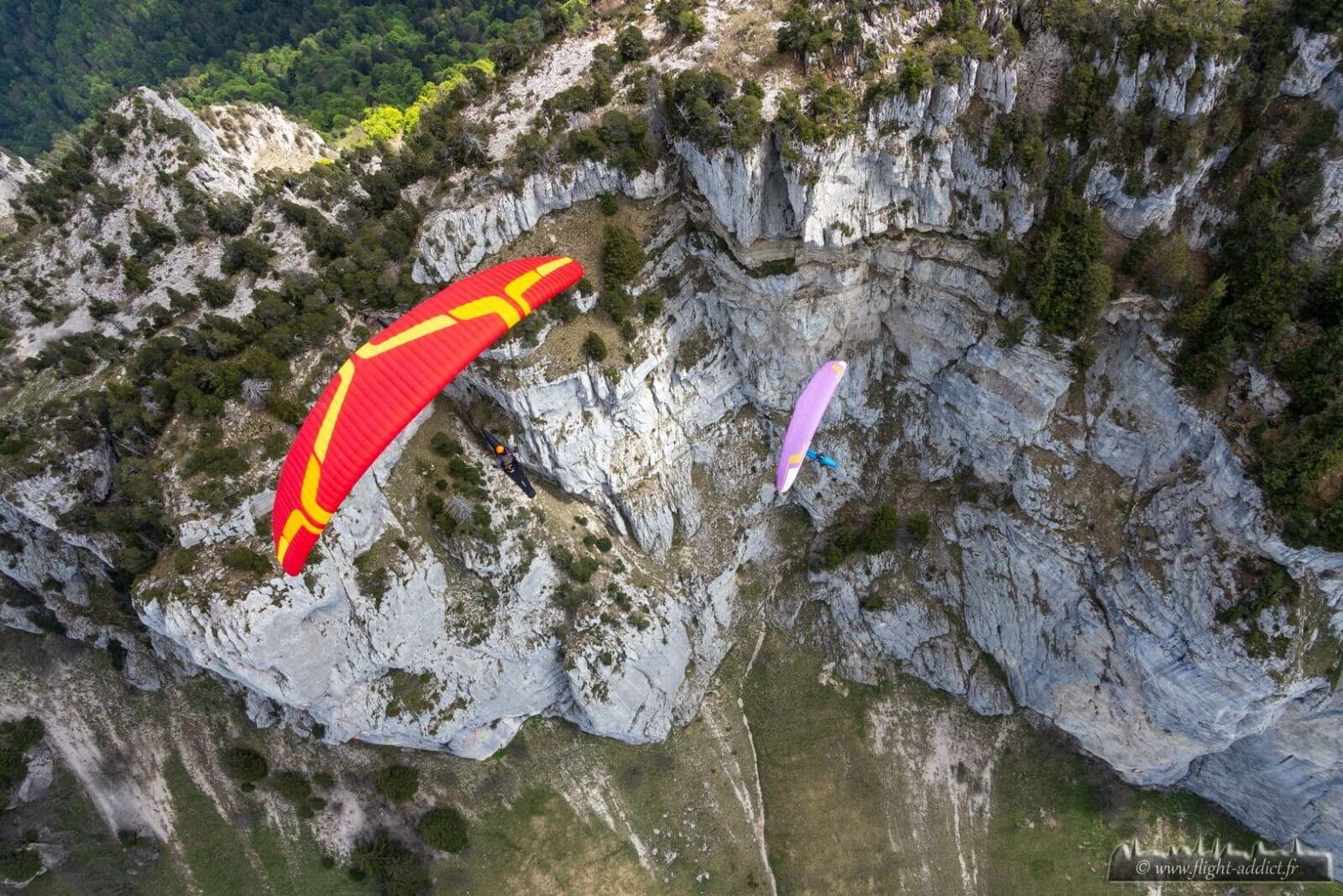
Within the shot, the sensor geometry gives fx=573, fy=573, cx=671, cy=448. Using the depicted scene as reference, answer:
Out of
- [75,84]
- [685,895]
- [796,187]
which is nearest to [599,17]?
[796,187]

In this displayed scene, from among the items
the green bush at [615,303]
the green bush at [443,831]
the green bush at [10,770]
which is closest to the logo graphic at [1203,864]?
the green bush at [443,831]

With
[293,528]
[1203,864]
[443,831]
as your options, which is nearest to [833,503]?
[1203,864]

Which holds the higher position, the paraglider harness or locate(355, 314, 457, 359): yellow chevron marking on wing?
locate(355, 314, 457, 359): yellow chevron marking on wing

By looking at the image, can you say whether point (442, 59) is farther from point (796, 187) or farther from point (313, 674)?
point (313, 674)

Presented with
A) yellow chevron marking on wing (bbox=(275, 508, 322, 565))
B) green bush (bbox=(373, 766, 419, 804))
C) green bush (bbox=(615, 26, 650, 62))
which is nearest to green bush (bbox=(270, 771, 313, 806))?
green bush (bbox=(373, 766, 419, 804))

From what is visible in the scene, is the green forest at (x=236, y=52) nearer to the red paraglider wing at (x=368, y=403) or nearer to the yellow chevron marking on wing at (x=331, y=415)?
the red paraglider wing at (x=368, y=403)

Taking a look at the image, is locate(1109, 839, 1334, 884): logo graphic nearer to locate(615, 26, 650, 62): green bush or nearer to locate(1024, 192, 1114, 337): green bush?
locate(1024, 192, 1114, 337): green bush
